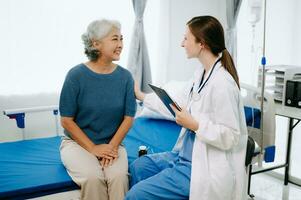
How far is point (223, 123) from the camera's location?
5.48ft

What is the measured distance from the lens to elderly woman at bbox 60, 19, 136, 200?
6.39 ft

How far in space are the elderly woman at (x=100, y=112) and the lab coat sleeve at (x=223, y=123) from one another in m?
0.56

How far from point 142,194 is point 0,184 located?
2.51 ft

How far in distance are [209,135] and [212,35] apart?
0.50 metres

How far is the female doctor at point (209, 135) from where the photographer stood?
1670mm

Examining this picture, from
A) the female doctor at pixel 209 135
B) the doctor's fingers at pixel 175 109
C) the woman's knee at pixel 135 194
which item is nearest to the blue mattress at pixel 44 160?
the woman's knee at pixel 135 194

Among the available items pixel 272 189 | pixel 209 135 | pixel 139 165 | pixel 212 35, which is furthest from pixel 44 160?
pixel 272 189

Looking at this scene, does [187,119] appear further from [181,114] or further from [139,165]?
[139,165]

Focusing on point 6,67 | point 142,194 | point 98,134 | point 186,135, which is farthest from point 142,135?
point 6,67

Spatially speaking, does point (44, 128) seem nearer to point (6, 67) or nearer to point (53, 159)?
point (6, 67)

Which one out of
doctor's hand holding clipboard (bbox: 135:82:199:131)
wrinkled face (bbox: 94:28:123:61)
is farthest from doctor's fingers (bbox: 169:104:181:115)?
wrinkled face (bbox: 94:28:123:61)

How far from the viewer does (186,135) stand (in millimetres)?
1935

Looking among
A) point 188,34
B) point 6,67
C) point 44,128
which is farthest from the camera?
point 44,128

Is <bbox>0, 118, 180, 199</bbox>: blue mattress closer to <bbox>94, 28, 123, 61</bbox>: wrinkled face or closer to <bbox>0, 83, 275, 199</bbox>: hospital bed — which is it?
<bbox>0, 83, 275, 199</bbox>: hospital bed
